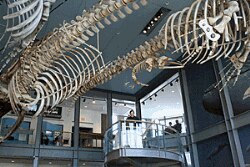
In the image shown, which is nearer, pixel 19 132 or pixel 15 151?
pixel 15 151

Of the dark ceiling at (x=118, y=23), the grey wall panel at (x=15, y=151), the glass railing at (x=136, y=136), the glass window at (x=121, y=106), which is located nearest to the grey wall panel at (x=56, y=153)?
the grey wall panel at (x=15, y=151)

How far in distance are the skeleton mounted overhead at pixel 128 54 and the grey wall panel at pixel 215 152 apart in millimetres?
5958

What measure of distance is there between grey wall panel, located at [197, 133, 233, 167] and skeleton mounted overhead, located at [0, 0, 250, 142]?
5.96m

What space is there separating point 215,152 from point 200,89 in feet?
8.55

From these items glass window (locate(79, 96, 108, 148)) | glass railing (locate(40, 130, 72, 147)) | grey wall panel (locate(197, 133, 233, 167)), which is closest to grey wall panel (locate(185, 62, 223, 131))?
grey wall panel (locate(197, 133, 233, 167))

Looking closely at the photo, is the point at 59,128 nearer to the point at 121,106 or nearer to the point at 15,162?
the point at 15,162

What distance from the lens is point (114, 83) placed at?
44.1 feet

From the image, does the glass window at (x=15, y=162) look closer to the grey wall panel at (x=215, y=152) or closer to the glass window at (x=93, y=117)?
the glass window at (x=93, y=117)

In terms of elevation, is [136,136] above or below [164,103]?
below

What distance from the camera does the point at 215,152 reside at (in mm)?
9141

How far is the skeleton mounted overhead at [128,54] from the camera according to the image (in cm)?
Answer: 226

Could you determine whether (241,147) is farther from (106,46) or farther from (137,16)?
(106,46)

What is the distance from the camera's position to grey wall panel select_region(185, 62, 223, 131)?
9898 mm

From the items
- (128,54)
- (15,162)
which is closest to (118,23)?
(128,54)
